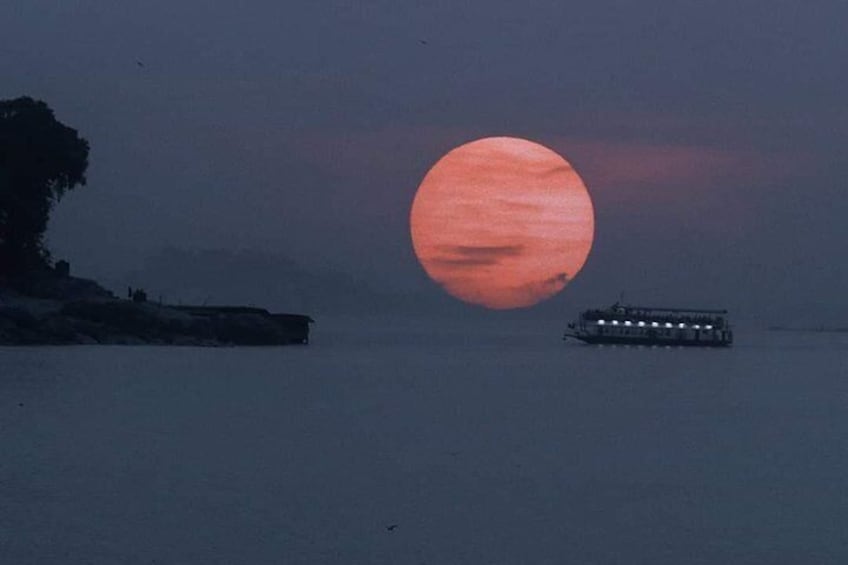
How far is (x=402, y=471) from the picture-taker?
113ft

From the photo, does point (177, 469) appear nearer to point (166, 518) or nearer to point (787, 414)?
point (166, 518)

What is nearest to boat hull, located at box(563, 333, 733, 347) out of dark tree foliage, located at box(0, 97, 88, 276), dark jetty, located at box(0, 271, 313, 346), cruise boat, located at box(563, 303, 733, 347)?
cruise boat, located at box(563, 303, 733, 347)

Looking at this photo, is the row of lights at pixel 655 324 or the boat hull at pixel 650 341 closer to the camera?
the boat hull at pixel 650 341

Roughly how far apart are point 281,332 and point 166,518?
7578 centimetres

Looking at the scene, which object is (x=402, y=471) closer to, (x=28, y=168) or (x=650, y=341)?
(x=28, y=168)

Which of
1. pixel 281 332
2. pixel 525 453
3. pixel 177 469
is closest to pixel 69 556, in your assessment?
pixel 177 469

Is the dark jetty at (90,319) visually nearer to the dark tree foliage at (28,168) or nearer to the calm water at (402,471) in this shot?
the dark tree foliage at (28,168)

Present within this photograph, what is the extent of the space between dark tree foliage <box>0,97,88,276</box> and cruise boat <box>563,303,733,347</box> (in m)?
55.9

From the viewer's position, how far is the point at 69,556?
76.3ft

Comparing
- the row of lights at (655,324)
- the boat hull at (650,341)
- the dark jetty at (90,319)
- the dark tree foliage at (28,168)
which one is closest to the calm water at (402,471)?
the dark jetty at (90,319)

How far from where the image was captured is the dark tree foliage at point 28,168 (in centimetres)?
8569

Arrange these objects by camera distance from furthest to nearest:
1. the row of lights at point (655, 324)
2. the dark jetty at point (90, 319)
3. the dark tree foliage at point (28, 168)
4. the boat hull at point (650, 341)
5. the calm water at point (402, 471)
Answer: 1. the row of lights at point (655, 324)
2. the boat hull at point (650, 341)
3. the dark tree foliage at point (28, 168)
4. the dark jetty at point (90, 319)
5. the calm water at point (402, 471)

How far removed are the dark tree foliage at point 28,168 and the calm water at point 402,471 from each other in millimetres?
18424

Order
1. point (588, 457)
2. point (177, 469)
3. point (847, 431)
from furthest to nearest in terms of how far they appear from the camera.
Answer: point (847, 431)
point (588, 457)
point (177, 469)
